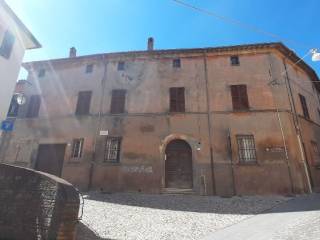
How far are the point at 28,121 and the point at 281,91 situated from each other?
52.6ft

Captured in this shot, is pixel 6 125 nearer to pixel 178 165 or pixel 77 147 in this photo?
pixel 77 147

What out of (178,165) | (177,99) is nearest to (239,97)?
(177,99)

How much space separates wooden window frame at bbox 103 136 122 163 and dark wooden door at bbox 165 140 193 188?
289 centimetres

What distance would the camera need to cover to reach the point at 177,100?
43.6 ft

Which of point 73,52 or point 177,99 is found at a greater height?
point 73,52

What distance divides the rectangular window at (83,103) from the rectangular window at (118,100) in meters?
1.64

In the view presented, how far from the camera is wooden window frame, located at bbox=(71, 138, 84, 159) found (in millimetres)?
13070

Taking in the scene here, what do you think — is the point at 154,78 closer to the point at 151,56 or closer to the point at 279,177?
the point at 151,56

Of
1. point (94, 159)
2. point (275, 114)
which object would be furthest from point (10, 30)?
point (275, 114)

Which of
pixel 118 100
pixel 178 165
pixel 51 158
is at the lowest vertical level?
pixel 178 165

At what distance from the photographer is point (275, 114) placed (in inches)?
480

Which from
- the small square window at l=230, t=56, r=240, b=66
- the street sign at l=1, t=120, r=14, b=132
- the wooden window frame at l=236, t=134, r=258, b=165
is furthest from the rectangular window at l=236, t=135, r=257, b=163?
the street sign at l=1, t=120, r=14, b=132

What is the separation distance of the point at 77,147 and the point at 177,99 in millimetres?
6781

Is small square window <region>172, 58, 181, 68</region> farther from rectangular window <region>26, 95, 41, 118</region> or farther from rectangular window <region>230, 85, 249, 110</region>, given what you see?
rectangular window <region>26, 95, 41, 118</region>
